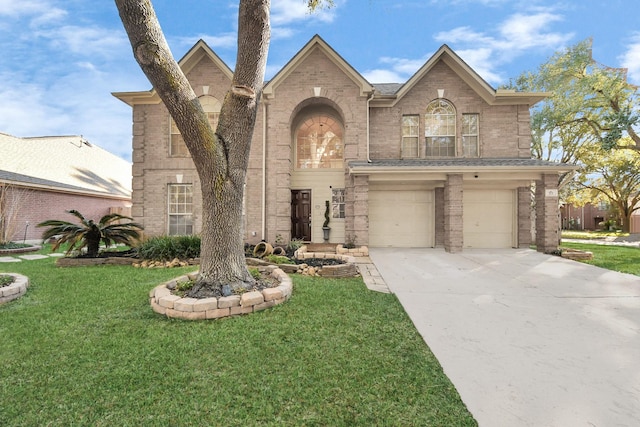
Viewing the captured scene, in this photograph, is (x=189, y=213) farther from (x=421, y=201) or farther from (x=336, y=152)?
(x=421, y=201)

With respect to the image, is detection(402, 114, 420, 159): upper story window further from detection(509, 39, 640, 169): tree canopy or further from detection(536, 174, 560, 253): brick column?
detection(509, 39, 640, 169): tree canopy

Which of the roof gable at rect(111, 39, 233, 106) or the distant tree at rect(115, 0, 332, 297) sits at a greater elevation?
the roof gable at rect(111, 39, 233, 106)

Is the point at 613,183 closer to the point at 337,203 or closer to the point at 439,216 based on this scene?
the point at 439,216

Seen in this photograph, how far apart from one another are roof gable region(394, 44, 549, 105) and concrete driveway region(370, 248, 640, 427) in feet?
25.9

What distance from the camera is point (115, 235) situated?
308 inches

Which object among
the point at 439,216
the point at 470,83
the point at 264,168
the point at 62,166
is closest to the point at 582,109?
the point at 470,83

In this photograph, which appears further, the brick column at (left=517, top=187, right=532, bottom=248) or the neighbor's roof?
the neighbor's roof

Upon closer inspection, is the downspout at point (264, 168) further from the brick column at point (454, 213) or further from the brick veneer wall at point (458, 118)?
the brick column at point (454, 213)

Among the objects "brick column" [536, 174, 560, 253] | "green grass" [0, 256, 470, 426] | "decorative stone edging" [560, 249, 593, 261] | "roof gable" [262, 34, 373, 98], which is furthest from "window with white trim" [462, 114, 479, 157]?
"green grass" [0, 256, 470, 426]

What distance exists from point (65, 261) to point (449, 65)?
15.1 metres

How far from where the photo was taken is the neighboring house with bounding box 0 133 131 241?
13000 mm

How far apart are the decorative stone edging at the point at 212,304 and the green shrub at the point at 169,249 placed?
379cm

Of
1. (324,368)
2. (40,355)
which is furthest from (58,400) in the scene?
(324,368)

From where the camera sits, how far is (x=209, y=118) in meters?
11.6
